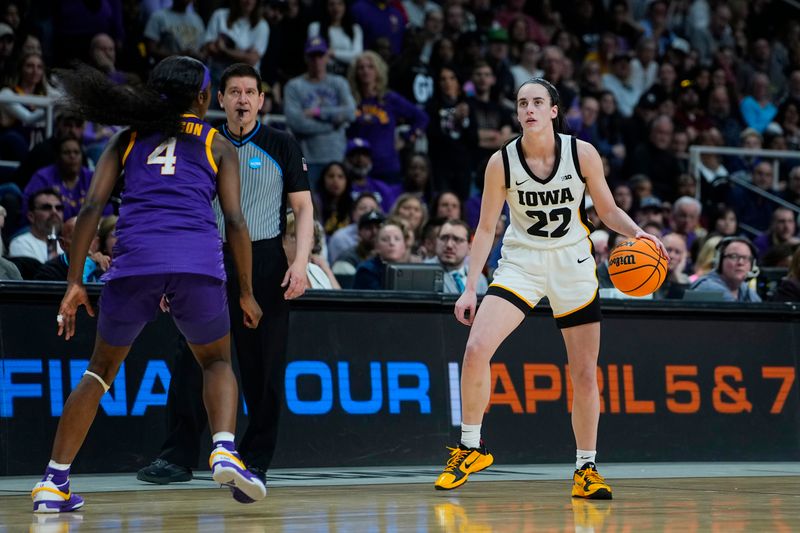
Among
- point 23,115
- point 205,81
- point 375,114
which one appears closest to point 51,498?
point 205,81

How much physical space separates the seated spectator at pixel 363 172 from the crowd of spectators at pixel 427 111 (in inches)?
1.0

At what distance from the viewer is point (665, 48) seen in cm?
2027

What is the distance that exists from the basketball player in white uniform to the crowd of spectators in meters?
3.18

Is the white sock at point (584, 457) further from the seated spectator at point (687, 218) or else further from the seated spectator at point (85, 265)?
the seated spectator at point (687, 218)

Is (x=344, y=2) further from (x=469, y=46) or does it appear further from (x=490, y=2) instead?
(x=490, y=2)

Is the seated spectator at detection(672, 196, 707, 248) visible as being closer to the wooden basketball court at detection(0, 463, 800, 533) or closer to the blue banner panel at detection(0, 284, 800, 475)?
the blue banner panel at detection(0, 284, 800, 475)

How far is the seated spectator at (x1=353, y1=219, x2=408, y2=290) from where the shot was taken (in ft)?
35.1

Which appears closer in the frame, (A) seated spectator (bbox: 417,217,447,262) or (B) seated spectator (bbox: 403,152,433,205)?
(A) seated spectator (bbox: 417,217,447,262)

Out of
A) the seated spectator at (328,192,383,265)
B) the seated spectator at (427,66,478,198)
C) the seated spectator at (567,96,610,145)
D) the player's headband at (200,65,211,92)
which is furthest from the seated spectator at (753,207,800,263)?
the player's headband at (200,65,211,92)

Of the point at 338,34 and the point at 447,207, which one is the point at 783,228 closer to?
the point at 447,207

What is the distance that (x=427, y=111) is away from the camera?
49.8ft

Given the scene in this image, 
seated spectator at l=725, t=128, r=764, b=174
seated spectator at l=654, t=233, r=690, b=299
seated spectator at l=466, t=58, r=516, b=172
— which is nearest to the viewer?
seated spectator at l=654, t=233, r=690, b=299

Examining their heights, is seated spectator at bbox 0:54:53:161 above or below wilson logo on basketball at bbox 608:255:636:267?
above

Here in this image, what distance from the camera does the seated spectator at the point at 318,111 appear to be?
550 inches
